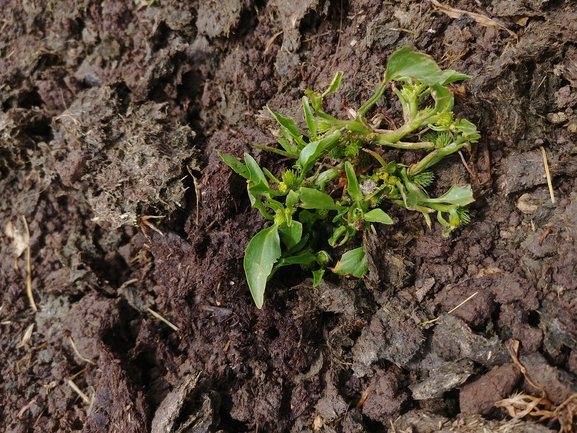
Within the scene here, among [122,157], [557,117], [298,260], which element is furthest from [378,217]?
[122,157]

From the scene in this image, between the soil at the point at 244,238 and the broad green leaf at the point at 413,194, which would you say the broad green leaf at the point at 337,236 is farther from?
the broad green leaf at the point at 413,194

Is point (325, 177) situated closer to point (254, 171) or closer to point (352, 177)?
point (352, 177)

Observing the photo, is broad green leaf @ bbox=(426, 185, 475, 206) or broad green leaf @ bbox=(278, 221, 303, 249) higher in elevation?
broad green leaf @ bbox=(278, 221, 303, 249)

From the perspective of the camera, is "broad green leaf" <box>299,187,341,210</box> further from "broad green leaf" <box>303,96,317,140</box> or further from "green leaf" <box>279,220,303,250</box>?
"broad green leaf" <box>303,96,317,140</box>

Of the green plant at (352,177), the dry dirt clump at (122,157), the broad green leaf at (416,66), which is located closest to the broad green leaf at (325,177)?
the green plant at (352,177)

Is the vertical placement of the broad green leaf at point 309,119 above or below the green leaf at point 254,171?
above

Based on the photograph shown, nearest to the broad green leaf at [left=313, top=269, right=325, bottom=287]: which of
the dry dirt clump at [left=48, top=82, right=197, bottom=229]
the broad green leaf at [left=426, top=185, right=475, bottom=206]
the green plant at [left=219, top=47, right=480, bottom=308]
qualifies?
the green plant at [left=219, top=47, right=480, bottom=308]

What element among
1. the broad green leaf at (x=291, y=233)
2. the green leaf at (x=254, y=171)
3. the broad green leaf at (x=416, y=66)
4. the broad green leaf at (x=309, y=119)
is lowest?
the broad green leaf at (x=291, y=233)
